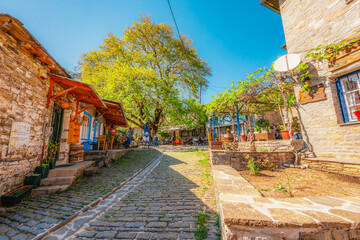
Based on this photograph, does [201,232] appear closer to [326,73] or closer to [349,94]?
[349,94]

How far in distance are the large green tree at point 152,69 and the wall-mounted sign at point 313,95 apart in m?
10.3

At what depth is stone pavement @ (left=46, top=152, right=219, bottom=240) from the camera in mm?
2350

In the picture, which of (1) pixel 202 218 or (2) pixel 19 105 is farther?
(2) pixel 19 105

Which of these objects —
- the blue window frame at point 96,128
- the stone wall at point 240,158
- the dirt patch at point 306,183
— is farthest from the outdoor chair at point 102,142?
the dirt patch at point 306,183

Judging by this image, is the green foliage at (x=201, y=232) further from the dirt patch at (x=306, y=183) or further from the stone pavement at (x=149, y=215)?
the dirt patch at (x=306, y=183)

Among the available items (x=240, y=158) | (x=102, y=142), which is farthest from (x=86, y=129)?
(x=240, y=158)

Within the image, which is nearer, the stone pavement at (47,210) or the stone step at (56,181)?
the stone pavement at (47,210)

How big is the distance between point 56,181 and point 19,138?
1.59 meters

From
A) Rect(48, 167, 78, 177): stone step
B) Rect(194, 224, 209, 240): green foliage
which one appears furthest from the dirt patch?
Rect(48, 167, 78, 177): stone step

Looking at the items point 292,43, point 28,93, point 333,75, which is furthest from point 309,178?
point 28,93

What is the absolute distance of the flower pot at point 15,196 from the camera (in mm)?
3396

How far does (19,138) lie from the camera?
13.4ft

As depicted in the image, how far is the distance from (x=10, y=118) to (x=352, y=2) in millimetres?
11195

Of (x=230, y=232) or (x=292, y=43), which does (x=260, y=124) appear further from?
(x=230, y=232)
